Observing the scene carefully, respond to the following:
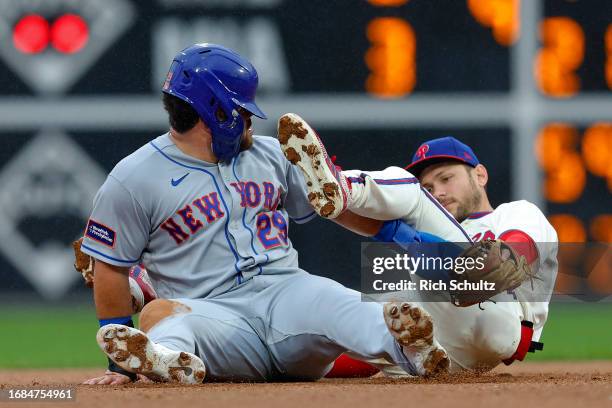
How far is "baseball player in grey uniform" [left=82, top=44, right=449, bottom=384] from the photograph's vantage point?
3.61 metres

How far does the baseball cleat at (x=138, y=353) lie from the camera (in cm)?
327

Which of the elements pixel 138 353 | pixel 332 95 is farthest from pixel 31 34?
pixel 138 353

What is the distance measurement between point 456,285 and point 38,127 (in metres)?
5.64

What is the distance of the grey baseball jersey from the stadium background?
172 inches

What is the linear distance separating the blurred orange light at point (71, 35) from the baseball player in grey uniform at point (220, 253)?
15.8 feet

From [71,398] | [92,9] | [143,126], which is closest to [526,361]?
[71,398]

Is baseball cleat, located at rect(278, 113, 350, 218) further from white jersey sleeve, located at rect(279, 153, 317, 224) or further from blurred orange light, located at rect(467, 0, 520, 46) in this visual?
blurred orange light, located at rect(467, 0, 520, 46)

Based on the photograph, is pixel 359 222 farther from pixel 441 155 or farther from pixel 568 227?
pixel 568 227

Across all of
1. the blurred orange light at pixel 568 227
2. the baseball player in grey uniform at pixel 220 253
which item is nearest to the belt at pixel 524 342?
the baseball player in grey uniform at pixel 220 253

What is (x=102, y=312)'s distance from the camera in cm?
371

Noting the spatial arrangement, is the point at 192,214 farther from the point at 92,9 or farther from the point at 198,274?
the point at 92,9

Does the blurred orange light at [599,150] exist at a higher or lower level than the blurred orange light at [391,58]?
lower

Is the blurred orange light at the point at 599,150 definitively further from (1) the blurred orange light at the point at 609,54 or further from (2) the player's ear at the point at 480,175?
(2) the player's ear at the point at 480,175

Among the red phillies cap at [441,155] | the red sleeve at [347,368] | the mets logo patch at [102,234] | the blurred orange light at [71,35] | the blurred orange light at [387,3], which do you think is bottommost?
the red sleeve at [347,368]
